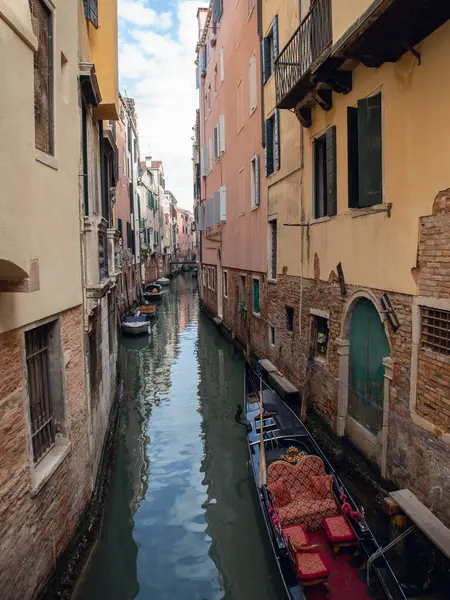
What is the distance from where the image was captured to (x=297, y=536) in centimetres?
551

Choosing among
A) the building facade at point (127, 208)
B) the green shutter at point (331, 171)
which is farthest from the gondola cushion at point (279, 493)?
the building facade at point (127, 208)

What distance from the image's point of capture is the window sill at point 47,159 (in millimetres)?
4746

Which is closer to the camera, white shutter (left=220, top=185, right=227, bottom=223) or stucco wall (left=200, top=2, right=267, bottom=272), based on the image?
stucco wall (left=200, top=2, right=267, bottom=272)

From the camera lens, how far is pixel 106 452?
8531 mm

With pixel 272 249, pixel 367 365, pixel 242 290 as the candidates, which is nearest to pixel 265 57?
pixel 272 249

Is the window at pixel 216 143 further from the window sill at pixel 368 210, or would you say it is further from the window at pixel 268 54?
the window sill at pixel 368 210

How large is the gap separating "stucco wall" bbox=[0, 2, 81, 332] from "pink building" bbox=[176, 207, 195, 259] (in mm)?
69126

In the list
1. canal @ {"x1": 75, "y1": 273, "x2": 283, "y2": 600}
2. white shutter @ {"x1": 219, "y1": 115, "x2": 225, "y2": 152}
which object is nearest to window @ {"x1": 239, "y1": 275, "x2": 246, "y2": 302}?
canal @ {"x1": 75, "y1": 273, "x2": 283, "y2": 600}

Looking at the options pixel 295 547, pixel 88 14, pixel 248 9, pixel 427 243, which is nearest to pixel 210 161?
pixel 248 9

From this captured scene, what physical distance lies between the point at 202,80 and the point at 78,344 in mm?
23228

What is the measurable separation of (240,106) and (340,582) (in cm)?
1449

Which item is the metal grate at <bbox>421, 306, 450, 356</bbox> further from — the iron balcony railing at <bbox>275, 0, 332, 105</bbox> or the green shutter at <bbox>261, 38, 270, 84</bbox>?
the green shutter at <bbox>261, 38, 270, 84</bbox>

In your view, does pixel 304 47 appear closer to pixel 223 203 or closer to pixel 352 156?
pixel 352 156

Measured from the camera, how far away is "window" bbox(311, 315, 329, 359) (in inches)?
364
